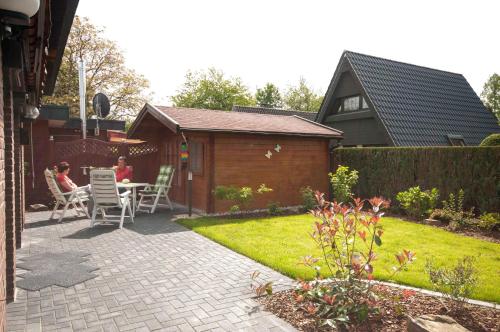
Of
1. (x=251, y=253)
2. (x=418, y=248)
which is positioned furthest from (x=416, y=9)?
(x=251, y=253)

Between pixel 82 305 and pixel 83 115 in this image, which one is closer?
pixel 82 305

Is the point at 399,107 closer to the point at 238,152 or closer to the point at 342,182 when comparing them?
the point at 342,182

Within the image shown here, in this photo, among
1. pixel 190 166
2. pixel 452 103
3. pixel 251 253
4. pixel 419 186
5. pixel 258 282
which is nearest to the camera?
pixel 258 282

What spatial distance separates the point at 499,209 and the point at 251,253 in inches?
266

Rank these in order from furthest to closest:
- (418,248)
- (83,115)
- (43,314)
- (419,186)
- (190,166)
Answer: (83,115), (190,166), (419,186), (418,248), (43,314)

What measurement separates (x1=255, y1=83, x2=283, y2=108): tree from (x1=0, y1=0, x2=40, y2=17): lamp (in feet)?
203

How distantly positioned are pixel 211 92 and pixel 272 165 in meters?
38.6

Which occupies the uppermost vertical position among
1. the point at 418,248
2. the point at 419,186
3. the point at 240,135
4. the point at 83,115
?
the point at 83,115

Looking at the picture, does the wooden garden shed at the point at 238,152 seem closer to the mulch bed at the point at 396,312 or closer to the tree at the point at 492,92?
the mulch bed at the point at 396,312

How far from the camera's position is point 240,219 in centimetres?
959

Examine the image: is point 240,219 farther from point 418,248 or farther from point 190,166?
point 418,248

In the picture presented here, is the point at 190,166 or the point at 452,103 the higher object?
the point at 452,103

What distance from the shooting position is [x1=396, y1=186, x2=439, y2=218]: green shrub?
9820 millimetres

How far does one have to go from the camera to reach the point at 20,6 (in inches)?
84.0
